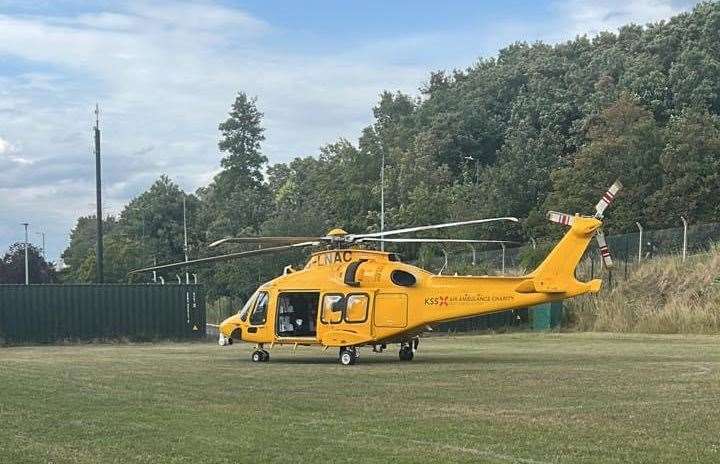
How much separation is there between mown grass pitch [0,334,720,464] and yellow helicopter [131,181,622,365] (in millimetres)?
957

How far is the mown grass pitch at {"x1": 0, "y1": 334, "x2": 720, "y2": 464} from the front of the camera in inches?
357

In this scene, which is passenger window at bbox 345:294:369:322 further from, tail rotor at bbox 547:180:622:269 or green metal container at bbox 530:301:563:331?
green metal container at bbox 530:301:563:331

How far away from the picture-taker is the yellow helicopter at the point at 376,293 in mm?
19469

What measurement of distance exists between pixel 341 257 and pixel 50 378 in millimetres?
7046

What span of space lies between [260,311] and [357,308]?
266 cm

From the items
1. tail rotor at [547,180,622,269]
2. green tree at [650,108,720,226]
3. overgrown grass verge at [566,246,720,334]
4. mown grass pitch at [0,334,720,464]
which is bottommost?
mown grass pitch at [0,334,720,464]

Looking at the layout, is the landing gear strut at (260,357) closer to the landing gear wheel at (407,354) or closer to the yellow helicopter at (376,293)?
the yellow helicopter at (376,293)

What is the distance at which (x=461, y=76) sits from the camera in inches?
3752

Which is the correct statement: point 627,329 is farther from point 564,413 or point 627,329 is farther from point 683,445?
point 683,445

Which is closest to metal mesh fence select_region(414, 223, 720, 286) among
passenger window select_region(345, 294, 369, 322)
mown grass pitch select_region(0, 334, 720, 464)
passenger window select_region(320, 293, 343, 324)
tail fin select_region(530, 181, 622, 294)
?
passenger window select_region(320, 293, 343, 324)

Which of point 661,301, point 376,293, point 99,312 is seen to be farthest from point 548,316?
point 376,293

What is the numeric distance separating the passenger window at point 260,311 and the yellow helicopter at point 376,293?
2 centimetres

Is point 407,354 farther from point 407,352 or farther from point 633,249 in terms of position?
point 633,249

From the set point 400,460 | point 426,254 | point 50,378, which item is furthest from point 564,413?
point 426,254
